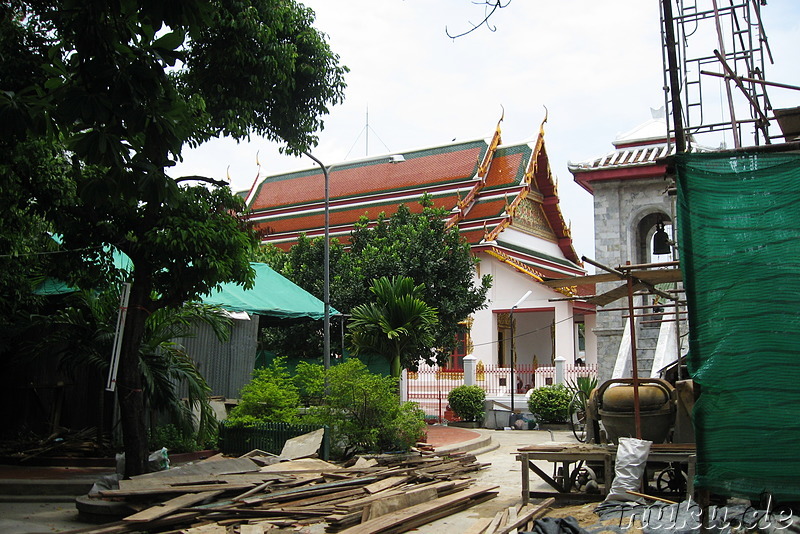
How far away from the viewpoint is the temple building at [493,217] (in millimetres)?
29359

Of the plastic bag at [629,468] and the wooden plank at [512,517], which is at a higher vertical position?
the plastic bag at [629,468]

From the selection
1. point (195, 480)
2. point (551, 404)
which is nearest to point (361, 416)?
point (195, 480)

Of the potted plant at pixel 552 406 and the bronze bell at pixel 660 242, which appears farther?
the potted plant at pixel 552 406

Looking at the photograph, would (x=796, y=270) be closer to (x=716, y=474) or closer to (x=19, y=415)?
(x=716, y=474)

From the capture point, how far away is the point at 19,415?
1444 cm

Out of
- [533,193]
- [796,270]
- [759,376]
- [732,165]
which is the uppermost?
[533,193]

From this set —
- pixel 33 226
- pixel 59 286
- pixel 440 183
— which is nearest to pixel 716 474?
pixel 33 226

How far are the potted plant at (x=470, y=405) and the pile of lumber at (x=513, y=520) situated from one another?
14675 millimetres

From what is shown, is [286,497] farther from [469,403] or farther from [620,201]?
[469,403]

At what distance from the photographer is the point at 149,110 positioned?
19.0ft

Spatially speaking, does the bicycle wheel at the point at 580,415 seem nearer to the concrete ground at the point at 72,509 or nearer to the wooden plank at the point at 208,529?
the concrete ground at the point at 72,509

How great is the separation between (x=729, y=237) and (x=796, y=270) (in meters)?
0.51

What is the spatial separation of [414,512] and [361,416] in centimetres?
441

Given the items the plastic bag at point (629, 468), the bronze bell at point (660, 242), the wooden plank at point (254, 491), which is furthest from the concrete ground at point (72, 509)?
the bronze bell at point (660, 242)
